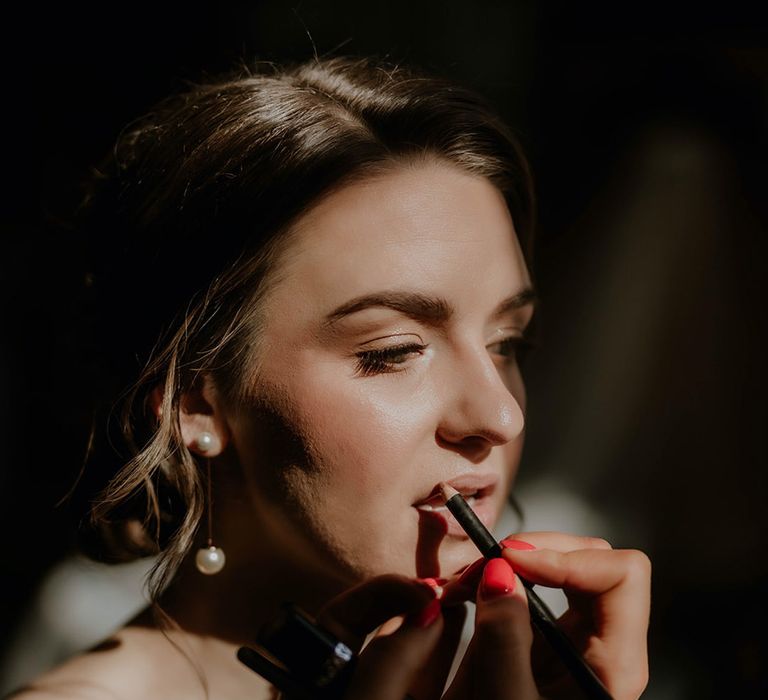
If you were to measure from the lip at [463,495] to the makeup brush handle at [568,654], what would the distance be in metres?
0.15

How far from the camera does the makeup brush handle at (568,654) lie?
0.62m

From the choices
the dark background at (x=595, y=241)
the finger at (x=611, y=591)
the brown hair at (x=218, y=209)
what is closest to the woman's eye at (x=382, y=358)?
the brown hair at (x=218, y=209)

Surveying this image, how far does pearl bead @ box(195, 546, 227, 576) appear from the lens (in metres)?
0.95

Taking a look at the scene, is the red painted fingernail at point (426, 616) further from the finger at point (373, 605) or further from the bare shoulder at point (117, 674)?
the bare shoulder at point (117, 674)

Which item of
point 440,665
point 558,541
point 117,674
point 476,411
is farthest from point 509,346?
point 117,674

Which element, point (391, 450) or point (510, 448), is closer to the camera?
point (391, 450)

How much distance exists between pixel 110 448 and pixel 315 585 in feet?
1.21

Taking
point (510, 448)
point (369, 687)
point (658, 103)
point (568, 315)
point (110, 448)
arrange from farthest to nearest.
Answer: point (568, 315)
point (658, 103)
point (110, 448)
point (510, 448)
point (369, 687)

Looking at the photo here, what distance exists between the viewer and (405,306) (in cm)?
79

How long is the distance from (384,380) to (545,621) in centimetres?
30

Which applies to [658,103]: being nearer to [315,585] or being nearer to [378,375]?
[378,375]

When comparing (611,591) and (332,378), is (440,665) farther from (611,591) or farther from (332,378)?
(332,378)

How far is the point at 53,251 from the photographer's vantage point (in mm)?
1527

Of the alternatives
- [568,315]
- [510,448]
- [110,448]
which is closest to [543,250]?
[568,315]
